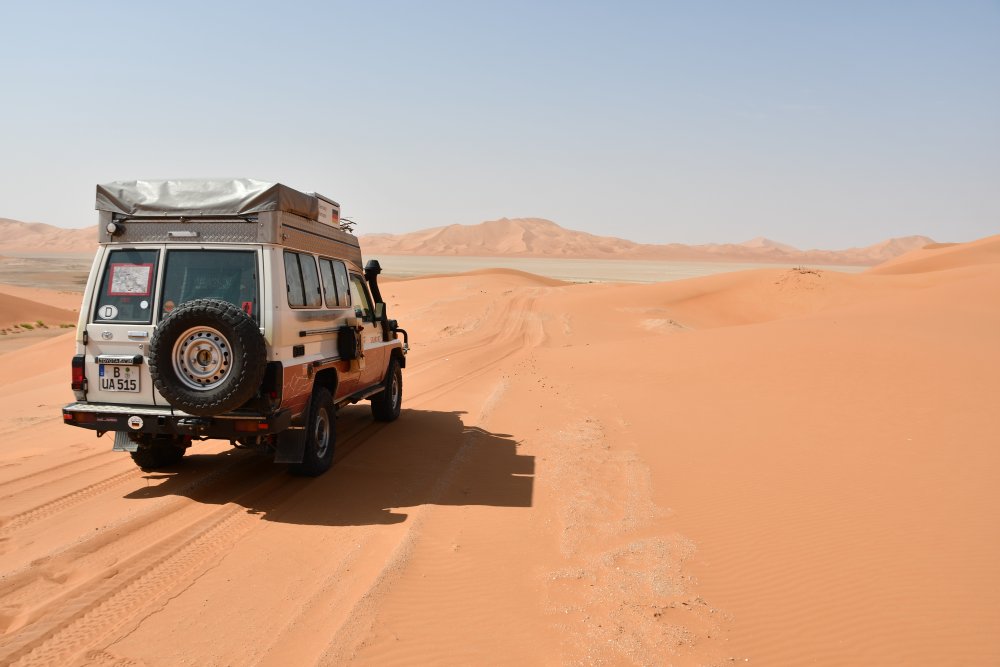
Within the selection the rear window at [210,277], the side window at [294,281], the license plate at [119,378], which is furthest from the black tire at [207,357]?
the side window at [294,281]

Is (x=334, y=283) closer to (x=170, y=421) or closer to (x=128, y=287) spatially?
(x=128, y=287)

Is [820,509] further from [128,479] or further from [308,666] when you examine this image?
[128,479]

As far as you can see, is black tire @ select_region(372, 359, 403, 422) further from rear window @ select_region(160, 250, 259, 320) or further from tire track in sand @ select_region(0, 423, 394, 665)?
rear window @ select_region(160, 250, 259, 320)

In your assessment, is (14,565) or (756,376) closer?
(14,565)

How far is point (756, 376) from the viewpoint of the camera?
13266 millimetres

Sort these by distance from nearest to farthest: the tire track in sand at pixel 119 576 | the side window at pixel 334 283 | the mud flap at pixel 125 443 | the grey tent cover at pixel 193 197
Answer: the tire track in sand at pixel 119 576
the grey tent cover at pixel 193 197
the mud flap at pixel 125 443
the side window at pixel 334 283

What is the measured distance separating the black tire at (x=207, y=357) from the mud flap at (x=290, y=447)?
938 millimetres

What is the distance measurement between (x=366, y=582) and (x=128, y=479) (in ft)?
11.9

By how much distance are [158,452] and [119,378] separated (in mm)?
1359

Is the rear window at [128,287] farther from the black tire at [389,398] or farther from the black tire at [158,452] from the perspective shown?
the black tire at [389,398]

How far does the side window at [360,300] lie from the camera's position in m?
9.06

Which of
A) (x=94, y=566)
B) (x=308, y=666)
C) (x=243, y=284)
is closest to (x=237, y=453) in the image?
(x=243, y=284)

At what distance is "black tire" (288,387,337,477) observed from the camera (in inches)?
281

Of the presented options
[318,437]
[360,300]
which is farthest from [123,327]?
[360,300]
